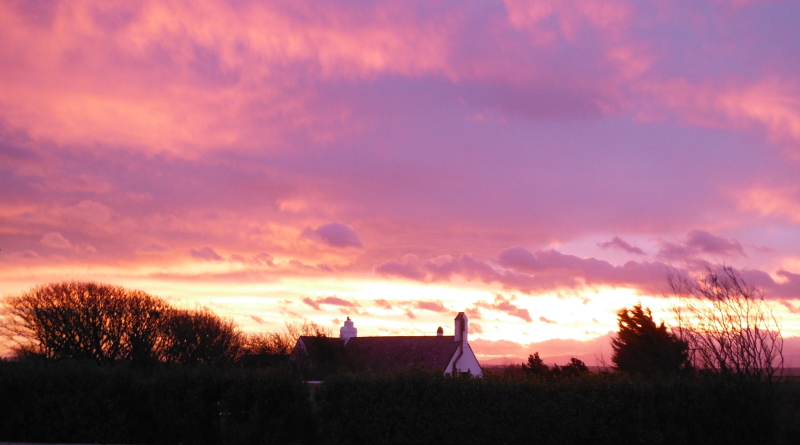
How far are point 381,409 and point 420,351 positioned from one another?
29445 millimetres

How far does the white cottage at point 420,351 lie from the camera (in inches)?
1671

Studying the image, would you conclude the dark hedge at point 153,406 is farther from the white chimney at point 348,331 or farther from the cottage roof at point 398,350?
the white chimney at point 348,331

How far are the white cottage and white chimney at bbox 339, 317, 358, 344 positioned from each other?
1.69 m

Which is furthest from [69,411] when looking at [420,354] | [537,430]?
[420,354]

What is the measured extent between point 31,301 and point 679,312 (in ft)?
129

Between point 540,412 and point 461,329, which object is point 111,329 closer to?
point 461,329

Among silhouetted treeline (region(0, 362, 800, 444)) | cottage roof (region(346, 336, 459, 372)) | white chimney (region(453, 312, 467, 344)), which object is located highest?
white chimney (region(453, 312, 467, 344))

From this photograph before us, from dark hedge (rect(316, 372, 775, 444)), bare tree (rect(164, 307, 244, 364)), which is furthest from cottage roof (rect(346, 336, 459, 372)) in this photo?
dark hedge (rect(316, 372, 775, 444))

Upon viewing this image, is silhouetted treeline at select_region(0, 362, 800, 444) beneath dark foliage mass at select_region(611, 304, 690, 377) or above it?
beneath

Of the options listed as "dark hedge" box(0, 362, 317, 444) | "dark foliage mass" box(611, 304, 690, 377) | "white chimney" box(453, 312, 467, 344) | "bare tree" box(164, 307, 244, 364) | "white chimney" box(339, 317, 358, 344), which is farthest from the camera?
"white chimney" box(339, 317, 358, 344)

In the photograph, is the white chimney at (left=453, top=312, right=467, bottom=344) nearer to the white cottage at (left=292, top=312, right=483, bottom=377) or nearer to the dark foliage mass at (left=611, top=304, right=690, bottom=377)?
the white cottage at (left=292, top=312, right=483, bottom=377)

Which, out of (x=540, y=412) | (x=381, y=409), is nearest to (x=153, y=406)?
(x=381, y=409)

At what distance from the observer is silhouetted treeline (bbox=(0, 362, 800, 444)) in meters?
15.7

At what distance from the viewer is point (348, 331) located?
50.7 meters
